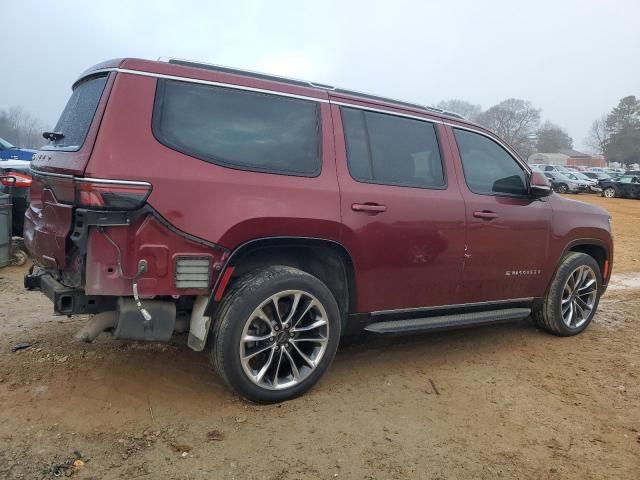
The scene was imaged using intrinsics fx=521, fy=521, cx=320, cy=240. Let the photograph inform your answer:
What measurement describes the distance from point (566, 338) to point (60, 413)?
4335 mm

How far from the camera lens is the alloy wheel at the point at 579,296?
16.3 ft

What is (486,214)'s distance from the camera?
414 centimetres

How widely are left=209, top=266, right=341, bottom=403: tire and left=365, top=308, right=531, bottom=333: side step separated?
441mm

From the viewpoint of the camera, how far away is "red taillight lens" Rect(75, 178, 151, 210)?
2.72 m

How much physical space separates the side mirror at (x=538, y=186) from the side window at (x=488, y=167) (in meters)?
0.08

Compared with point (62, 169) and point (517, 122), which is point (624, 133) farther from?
point (62, 169)

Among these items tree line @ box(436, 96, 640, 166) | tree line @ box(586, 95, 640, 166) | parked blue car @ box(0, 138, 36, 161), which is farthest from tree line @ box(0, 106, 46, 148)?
tree line @ box(586, 95, 640, 166)

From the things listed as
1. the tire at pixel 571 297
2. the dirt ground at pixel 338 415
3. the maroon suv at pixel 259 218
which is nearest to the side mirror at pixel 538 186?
the maroon suv at pixel 259 218

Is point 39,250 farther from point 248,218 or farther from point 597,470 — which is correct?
point 597,470

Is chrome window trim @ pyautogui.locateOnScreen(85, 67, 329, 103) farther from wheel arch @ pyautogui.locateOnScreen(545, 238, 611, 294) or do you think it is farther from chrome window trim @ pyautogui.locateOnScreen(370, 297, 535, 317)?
wheel arch @ pyautogui.locateOnScreen(545, 238, 611, 294)

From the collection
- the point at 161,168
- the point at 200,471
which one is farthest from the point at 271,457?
the point at 161,168

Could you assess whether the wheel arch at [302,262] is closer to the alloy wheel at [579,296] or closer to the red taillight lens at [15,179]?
the alloy wheel at [579,296]

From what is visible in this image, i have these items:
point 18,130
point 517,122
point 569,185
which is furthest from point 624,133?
point 18,130

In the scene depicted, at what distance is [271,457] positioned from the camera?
8.97 ft
